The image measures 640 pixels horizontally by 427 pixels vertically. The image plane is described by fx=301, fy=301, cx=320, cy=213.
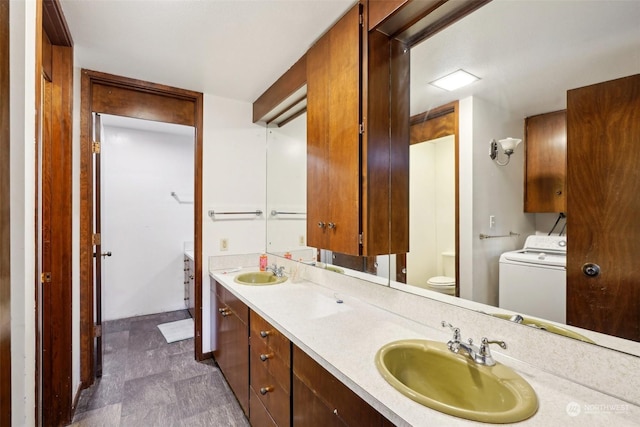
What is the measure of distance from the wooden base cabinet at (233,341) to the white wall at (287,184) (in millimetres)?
659

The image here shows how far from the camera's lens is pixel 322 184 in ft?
5.73

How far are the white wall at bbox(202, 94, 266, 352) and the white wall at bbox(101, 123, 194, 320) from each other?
1.20 metres

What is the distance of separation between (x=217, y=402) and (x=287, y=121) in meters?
2.23

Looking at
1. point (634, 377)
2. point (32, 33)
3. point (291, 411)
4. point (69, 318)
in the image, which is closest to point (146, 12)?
point (32, 33)

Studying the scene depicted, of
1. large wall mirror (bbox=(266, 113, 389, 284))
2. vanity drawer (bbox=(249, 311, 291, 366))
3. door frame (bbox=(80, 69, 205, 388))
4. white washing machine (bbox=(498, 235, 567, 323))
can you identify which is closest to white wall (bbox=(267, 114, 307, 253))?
large wall mirror (bbox=(266, 113, 389, 284))

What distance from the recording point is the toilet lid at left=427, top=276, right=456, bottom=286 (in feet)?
4.34

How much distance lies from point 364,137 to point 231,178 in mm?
1642

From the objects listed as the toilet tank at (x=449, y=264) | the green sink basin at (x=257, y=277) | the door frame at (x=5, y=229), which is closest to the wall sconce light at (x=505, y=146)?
the toilet tank at (x=449, y=264)

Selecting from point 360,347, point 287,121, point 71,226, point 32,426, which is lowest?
point 32,426

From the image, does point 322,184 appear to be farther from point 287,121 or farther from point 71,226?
point 71,226

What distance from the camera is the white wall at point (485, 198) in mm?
→ 1151

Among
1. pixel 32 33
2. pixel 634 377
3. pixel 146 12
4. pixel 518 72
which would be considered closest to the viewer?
pixel 634 377

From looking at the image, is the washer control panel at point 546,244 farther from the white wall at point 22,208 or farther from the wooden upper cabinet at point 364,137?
the white wall at point 22,208

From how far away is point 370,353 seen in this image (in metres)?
1.09
